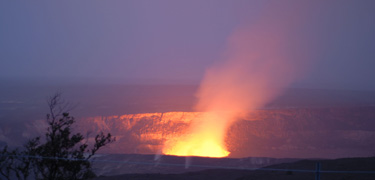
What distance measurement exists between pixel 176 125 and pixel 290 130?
13865 mm

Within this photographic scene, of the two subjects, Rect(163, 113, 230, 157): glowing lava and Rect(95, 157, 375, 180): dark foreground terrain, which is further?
Rect(163, 113, 230, 157): glowing lava

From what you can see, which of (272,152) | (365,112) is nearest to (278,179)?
(272,152)

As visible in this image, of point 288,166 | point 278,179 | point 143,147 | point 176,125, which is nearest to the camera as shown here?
point 278,179

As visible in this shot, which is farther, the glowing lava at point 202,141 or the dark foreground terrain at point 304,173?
the glowing lava at point 202,141

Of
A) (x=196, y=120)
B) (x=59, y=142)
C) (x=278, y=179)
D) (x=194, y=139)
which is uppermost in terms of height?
(x=196, y=120)

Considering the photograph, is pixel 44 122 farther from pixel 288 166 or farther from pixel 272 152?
pixel 288 166

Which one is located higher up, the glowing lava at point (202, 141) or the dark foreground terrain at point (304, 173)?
the glowing lava at point (202, 141)

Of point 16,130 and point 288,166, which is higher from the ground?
point 16,130

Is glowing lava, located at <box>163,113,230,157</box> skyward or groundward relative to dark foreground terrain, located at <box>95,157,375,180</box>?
skyward

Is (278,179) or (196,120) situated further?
(196,120)

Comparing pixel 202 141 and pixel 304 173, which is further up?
pixel 202 141

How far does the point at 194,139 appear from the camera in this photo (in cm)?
3334

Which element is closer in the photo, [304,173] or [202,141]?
[304,173]

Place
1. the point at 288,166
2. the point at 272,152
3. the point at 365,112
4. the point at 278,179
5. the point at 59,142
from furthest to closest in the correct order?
the point at 365,112
the point at 272,152
the point at 288,166
the point at 278,179
the point at 59,142
